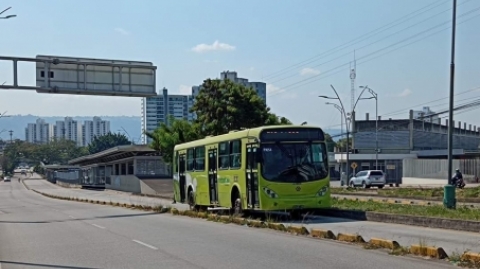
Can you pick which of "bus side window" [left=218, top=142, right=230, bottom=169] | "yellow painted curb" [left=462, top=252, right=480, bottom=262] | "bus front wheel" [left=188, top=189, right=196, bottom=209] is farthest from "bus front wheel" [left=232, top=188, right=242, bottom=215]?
"yellow painted curb" [left=462, top=252, right=480, bottom=262]

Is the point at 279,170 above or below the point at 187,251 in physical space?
above

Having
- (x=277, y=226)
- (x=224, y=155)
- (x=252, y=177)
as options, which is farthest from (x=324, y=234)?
(x=224, y=155)

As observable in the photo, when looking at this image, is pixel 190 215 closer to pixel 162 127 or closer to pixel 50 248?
pixel 50 248

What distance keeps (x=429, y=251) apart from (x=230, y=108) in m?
44.4

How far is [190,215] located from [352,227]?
35.2ft

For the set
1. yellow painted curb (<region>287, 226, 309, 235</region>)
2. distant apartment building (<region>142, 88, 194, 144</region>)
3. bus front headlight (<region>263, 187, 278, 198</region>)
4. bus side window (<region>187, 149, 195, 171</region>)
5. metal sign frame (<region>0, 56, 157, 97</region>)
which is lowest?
yellow painted curb (<region>287, 226, 309, 235</region>)

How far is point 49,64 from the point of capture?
3105 centimetres

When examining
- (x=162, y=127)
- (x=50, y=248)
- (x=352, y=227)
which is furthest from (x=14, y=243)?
(x=162, y=127)

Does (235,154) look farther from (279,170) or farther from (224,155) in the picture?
(279,170)

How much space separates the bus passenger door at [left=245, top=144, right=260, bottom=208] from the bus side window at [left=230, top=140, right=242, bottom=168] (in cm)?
81

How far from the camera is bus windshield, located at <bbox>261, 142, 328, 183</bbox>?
2317cm

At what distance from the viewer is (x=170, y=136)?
227ft

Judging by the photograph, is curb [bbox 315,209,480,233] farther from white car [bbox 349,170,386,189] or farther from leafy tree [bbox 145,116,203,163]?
leafy tree [bbox 145,116,203,163]

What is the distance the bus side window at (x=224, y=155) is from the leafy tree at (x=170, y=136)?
35.9m
